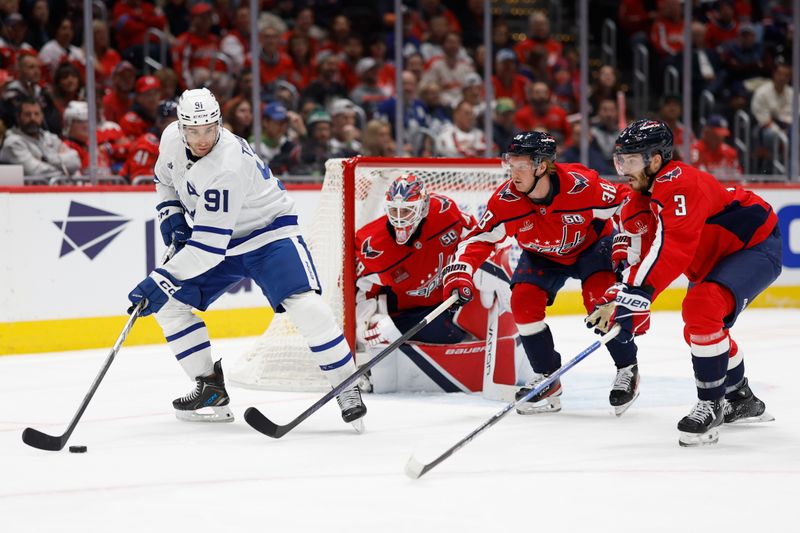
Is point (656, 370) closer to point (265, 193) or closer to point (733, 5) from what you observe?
point (265, 193)

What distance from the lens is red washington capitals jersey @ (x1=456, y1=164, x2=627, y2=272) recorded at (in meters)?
4.15

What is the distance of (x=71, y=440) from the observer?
382cm

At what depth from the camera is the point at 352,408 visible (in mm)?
3861

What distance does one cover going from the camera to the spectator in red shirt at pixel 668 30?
9.40 m

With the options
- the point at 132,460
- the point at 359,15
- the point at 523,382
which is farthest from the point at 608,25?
the point at 132,460

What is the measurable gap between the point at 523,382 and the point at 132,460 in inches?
70.2

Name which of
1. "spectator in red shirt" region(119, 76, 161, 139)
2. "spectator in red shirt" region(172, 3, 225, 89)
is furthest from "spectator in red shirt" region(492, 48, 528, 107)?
"spectator in red shirt" region(119, 76, 161, 139)

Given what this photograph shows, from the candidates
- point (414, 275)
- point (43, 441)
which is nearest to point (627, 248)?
point (414, 275)

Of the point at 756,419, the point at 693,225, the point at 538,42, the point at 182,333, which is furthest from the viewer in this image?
the point at 538,42

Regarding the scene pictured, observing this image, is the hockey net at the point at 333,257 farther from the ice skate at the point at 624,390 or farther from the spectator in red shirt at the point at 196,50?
the spectator in red shirt at the point at 196,50

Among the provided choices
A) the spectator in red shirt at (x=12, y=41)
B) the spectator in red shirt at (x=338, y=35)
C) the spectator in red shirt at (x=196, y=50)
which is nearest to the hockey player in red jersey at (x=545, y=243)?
the spectator in red shirt at (x=12, y=41)

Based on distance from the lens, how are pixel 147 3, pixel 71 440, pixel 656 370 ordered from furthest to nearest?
pixel 147 3, pixel 656 370, pixel 71 440

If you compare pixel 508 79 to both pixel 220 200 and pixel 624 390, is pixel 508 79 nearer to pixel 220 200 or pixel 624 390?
pixel 624 390

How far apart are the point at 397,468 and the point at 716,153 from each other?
5963 millimetres
